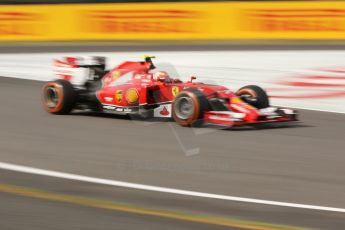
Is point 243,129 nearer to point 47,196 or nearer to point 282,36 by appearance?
point 47,196

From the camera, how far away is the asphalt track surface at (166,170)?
17.5 feet

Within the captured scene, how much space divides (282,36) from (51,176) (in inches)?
465

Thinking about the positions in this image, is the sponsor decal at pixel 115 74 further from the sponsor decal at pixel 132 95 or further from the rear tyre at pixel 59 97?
the rear tyre at pixel 59 97

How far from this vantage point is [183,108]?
9.75 m

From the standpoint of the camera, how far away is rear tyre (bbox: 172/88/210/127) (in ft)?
31.1

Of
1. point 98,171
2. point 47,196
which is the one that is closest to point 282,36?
point 98,171

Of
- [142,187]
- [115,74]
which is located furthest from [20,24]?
[142,187]

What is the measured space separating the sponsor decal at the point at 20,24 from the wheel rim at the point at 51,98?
829cm

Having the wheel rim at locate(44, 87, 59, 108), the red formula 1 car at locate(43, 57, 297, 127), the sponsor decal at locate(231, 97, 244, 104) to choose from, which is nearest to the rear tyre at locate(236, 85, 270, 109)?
the red formula 1 car at locate(43, 57, 297, 127)

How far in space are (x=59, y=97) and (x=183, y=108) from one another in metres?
2.12

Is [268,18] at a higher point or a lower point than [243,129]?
higher

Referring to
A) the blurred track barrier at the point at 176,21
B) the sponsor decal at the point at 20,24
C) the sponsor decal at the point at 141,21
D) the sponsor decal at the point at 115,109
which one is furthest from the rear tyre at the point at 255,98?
the sponsor decal at the point at 20,24

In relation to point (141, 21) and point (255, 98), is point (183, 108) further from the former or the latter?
point (141, 21)

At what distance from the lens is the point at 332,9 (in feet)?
57.9
